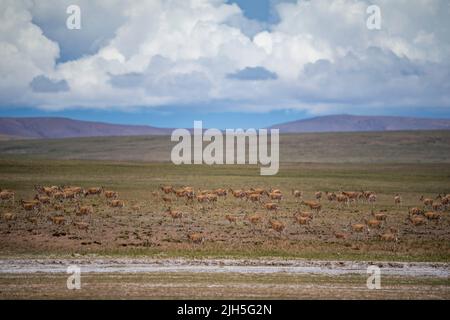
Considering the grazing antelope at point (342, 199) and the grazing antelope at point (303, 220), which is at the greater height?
the grazing antelope at point (342, 199)

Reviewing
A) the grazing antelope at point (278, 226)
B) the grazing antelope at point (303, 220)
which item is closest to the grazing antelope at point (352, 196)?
the grazing antelope at point (303, 220)

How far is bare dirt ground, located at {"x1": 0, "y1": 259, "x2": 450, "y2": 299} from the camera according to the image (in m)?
17.5

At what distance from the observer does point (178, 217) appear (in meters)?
36.5

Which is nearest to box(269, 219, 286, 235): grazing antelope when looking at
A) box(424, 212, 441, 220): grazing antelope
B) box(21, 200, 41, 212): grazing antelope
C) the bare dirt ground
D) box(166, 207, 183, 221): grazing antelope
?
box(166, 207, 183, 221): grazing antelope

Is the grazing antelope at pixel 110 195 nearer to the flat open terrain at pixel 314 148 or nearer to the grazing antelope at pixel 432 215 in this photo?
the grazing antelope at pixel 432 215

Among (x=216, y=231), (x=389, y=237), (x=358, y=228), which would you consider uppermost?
(x=358, y=228)

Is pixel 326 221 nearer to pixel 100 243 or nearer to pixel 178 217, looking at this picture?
pixel 178 217

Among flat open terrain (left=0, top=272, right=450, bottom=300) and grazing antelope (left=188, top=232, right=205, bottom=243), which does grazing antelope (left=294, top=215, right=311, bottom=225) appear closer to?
grazing antelope (left=188, top=232, right=205, bottom=243)

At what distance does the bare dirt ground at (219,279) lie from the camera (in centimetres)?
1753

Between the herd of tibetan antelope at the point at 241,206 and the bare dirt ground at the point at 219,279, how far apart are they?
651cm

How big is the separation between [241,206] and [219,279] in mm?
21973

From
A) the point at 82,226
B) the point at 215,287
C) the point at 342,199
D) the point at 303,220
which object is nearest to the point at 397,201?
the point at 342,199

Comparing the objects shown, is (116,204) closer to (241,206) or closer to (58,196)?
(58,196)

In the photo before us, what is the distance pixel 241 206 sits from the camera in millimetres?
42406
